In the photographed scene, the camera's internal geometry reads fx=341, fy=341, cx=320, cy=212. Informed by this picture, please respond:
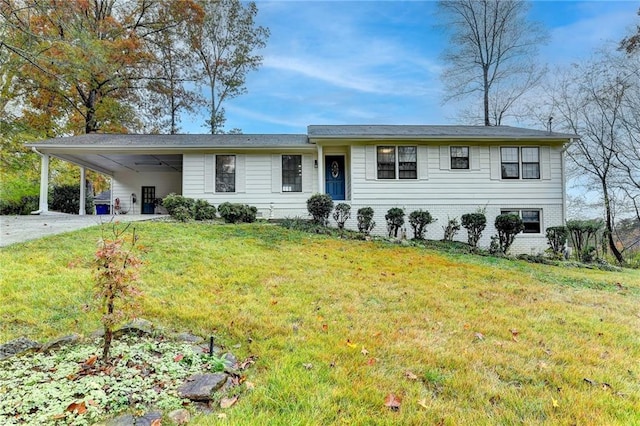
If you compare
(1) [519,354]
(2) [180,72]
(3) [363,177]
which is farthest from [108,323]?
(2) [180,72]

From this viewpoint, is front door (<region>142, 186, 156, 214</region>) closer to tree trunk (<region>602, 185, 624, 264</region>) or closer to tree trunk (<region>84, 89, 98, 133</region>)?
tree trunk (<region>84, 89, 98, 133</region>)

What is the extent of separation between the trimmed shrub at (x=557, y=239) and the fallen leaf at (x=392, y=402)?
11216mm

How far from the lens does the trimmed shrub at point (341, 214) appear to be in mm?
11766

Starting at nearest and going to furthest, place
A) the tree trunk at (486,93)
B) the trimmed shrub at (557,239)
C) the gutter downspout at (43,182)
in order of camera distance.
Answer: the trimmed shrub at (557,239)
the gutter downspout at (43,182)
the tree trunk at (486,93)

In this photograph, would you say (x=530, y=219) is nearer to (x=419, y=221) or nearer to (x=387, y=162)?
(x=419, y=221)

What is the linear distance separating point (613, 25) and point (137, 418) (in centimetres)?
1958

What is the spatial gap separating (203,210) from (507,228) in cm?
995

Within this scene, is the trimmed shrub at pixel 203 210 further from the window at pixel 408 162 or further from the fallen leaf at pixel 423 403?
the fallen leaf at pixel 423 403

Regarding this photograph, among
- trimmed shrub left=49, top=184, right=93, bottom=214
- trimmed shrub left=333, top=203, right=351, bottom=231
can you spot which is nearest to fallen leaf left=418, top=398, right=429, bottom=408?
trimmed shrub left=333, top=203, right=351, bottom=231

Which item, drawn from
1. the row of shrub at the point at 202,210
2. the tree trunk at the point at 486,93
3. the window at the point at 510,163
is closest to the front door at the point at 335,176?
the row of shrub at the point at 202,210

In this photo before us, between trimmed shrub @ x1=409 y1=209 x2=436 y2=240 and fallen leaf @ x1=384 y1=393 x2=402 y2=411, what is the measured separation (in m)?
9.78

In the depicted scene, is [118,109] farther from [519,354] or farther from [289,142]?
[519,354]

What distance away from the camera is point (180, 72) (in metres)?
20.8

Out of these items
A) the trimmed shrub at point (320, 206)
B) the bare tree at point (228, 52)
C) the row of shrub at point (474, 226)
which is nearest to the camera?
the row of shrub at point (474, 226)
